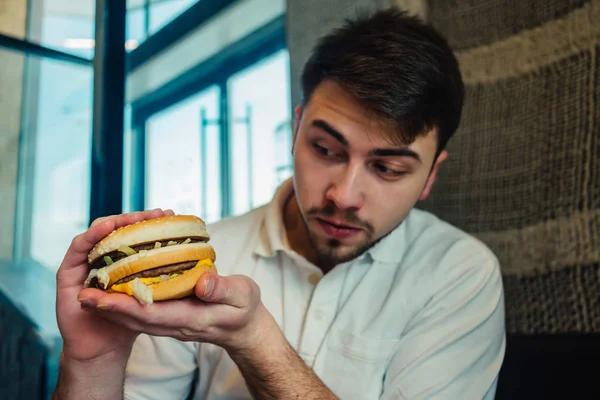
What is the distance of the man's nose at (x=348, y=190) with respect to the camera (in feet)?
3.67

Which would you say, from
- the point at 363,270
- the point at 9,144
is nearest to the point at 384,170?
the point at 363,270

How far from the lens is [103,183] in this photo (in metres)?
1.65

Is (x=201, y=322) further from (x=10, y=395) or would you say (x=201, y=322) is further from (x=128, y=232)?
(x=10, y=395)

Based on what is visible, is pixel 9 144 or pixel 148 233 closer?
pixel 148 233

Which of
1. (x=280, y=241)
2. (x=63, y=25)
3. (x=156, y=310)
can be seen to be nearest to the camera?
Answer: (x=156, y=310)

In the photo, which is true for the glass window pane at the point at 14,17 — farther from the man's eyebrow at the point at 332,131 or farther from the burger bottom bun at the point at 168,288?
the burger bottom bun at the point at 168,288

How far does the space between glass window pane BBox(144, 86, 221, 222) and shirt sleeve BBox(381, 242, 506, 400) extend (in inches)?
41.1

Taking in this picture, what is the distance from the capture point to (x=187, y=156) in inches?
93.1

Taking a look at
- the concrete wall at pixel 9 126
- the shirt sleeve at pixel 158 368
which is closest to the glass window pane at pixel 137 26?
the concrete wall at pixel 9 126

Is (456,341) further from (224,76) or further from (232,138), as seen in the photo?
(224,76)

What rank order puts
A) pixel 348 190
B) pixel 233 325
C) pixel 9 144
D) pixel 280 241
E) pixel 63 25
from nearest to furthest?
1. pixel 233 325
2. pixel 348 190
3. pixel 280 241
4. pixel 9 144
5. pixel 63 25

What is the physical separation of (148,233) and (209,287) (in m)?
0.17

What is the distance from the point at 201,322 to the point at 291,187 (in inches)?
28.6

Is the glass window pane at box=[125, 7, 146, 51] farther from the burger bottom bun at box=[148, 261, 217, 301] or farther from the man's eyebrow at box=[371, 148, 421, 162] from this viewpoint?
the burger bottom bun at box=[148, 261, 217, 301]
